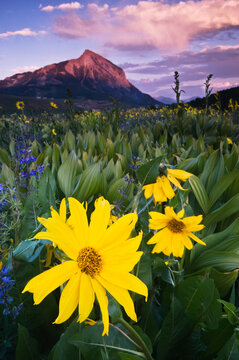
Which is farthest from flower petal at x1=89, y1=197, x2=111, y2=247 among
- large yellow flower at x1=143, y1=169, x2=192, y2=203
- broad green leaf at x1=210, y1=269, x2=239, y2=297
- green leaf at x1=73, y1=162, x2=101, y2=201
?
green leaf at x1=73, y1=162, x2=101, y2=201

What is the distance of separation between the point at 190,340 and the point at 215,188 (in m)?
0.93

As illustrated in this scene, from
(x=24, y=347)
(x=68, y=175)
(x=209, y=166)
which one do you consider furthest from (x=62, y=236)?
(x=209, y=166)

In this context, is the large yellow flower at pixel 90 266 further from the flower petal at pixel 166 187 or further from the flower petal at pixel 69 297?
the flower petal at pixel 166 187

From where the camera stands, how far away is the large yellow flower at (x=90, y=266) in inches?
17.8

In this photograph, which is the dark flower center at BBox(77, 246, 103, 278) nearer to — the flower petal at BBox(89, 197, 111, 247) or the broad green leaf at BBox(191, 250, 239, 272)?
the flower petal at BBox(89, 197, 111, 247)

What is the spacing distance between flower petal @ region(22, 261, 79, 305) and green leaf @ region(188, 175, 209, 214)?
1.06 meters

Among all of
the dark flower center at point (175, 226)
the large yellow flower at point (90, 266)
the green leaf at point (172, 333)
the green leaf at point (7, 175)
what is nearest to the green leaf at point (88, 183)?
the green leaf at point (7, 175)

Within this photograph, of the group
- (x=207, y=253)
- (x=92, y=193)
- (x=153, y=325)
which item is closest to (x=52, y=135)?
(x=92, y=193)

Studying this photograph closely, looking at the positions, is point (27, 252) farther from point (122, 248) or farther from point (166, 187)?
point (166, 187)

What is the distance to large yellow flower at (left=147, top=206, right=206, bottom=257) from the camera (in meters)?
0.78

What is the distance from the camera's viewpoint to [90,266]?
1.57 ft

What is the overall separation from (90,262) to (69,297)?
64mm

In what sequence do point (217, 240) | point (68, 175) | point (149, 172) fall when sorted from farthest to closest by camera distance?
1. point (68, 175)
2. point (217, 240)
3. point (149, 172)

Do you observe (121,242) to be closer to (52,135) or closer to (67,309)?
(67,309)
